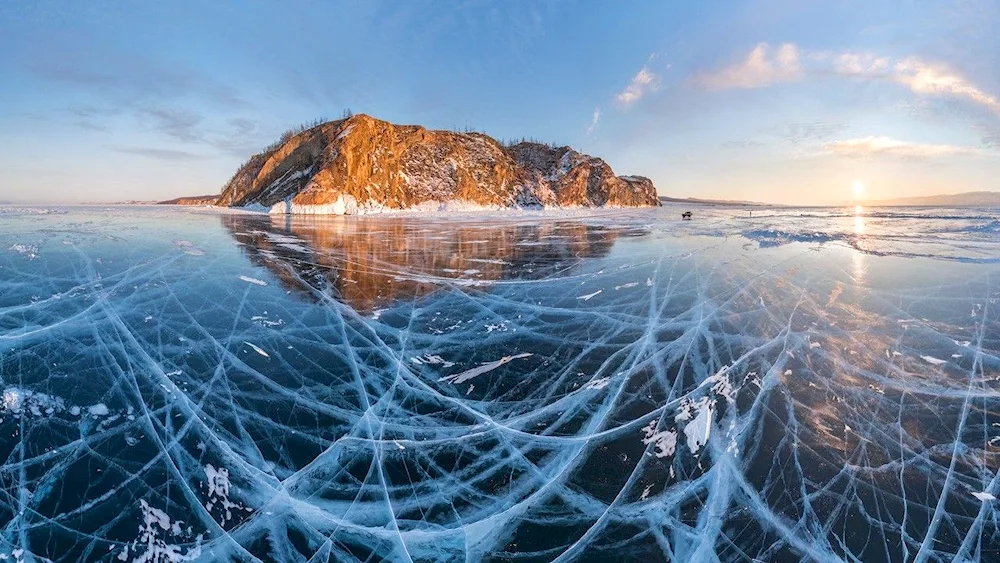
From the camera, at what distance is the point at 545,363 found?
5297mm

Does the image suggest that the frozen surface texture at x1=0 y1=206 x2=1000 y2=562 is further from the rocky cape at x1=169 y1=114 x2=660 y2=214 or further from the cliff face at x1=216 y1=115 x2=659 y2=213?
the rocky cape at x1=169 y1=114 x2=660 y2=214

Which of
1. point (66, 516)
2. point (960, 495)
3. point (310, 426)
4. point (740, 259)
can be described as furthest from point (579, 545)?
point (740, 259)

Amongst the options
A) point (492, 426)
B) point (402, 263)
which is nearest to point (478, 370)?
point (492, 426)

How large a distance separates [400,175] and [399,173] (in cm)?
38

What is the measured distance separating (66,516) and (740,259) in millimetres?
14664

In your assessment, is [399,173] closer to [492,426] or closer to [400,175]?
[400,175]

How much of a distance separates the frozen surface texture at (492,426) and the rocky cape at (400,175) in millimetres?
58872

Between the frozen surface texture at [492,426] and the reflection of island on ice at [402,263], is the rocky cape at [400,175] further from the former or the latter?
the frozen surface texture at [492,426]

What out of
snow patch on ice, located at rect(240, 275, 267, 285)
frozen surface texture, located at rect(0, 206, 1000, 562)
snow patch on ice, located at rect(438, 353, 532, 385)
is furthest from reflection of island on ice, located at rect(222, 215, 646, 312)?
snow patch on ice, located at rect(438, 353, 532, 385)

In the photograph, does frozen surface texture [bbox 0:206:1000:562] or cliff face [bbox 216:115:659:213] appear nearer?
frozen surface texture [bbox 0:206:1000:562]

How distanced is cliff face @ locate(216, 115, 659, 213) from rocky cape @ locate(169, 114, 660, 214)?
166 millimetres

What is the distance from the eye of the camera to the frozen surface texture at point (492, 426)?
2.88 m

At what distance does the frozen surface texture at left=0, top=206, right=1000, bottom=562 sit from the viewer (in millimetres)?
2877

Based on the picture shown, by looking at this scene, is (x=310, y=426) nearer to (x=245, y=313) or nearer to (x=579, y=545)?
(x=579, y=545)
